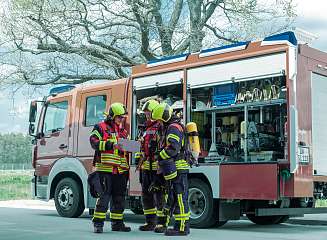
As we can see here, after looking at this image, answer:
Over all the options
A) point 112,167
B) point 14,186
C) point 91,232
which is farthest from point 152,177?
point 14,186

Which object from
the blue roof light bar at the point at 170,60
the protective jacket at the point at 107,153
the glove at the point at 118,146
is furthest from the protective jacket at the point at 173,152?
the blue roof light bar at the point at 170,60

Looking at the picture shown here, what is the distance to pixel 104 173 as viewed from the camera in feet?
30.1

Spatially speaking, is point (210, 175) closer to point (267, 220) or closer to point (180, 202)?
point (180, 202)

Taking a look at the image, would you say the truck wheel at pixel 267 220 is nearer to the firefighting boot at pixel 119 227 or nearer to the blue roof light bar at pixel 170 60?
the firefighting boot at pixel 119 227

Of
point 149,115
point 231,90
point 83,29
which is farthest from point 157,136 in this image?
point 83,29

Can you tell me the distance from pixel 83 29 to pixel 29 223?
426 inches

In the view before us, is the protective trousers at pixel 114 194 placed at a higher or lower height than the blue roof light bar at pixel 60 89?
lower

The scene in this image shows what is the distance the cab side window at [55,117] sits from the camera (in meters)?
12.8

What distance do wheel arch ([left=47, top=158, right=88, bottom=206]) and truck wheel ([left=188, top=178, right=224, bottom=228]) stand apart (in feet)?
8.35

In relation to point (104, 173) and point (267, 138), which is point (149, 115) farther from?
point (267, 138)

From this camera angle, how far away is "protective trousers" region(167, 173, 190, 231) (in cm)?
852

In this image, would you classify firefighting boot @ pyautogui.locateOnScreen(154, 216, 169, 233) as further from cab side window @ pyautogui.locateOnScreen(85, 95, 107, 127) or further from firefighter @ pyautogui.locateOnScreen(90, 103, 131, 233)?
cab side window @ pyautogui.locateOnScreen(85, 95, 107, 127)

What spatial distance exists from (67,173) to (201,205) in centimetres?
357

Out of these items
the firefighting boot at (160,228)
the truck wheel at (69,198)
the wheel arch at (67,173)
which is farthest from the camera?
the truck wheel at (69,198)
